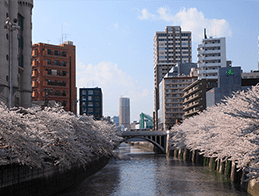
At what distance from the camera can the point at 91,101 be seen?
540ft

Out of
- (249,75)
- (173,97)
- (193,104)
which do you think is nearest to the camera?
(193,104)

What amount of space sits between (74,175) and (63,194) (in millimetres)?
6325

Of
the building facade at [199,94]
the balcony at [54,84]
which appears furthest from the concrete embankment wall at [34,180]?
the building facade at [199,94]

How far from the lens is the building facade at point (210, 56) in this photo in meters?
142

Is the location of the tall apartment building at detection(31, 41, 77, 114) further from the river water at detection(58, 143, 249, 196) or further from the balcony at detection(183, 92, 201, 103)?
the river water at detection(58, 143, 249, 196)

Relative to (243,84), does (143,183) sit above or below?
below

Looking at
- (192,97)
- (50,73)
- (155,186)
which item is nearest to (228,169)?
(155,186)

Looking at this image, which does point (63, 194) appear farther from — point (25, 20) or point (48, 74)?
point (48, 74)

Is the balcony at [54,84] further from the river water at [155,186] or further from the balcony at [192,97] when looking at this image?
the river water at [155,186]

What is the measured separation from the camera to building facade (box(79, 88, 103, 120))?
161m

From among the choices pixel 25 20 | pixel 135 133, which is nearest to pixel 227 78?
pixel 135 133

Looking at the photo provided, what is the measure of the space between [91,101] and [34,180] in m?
138

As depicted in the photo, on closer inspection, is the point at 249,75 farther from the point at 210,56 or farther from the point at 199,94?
the point at 199,94

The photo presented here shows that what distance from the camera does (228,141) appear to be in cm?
3709
